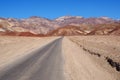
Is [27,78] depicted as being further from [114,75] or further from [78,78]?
[114,75]

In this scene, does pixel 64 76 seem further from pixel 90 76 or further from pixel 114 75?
pixel 114 75

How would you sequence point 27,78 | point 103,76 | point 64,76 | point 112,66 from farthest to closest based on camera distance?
point 112,66 → point 103,76 → point 64,76 → point 27,78

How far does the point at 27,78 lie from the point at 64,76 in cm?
205

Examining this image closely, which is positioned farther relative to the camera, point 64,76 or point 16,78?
point 64,76

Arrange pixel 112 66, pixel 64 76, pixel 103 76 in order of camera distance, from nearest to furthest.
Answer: pixel 64 76, pixel 103 76, pixel 112 66

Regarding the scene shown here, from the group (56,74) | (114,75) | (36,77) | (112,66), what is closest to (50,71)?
(56,74)

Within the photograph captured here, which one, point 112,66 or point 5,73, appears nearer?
point 5,73

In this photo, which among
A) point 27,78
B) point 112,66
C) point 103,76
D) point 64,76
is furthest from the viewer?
point 112,66

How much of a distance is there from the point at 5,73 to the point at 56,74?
9.00ft

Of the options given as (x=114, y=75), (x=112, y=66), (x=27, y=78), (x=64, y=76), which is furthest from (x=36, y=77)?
(x=112, y=66)

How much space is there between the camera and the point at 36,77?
14.1 m

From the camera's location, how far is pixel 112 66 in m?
19.0

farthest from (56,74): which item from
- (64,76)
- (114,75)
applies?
(114,75)

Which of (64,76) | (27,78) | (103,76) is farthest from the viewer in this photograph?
(103,76)
